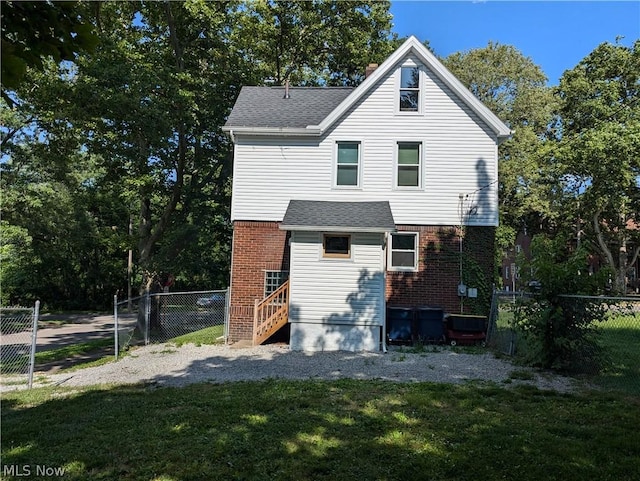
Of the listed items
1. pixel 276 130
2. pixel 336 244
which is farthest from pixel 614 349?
pixel 276 130

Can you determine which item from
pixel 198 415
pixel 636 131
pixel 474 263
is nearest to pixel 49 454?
pixel 198 415

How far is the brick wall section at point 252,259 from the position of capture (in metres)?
13.6

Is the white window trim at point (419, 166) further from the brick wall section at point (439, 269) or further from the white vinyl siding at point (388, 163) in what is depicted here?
the brick wall section at point (439, 269)

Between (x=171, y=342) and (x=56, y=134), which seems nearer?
(x=171, y=342)

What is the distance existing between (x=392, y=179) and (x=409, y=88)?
9.86 ft

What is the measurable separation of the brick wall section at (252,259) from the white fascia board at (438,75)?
3.67 meters

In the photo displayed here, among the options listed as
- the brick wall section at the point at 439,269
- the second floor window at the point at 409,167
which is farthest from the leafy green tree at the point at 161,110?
the brick wall section at the point at 439,269

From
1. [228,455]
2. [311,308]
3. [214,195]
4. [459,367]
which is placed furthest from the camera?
[214,195]

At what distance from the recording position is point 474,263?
1352cm

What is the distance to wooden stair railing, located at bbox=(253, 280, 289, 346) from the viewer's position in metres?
12.5

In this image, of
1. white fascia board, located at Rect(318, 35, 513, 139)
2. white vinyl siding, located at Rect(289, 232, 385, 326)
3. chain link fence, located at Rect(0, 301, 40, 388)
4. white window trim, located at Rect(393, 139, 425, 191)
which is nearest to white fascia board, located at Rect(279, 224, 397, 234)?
white vinyl siding, located at Rect(289, 232, 385, 326)

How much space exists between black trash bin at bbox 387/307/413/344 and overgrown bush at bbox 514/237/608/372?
3.86 m

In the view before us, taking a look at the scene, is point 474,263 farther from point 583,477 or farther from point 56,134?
point 56,134

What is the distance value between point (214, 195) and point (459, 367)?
1358 centimetres
